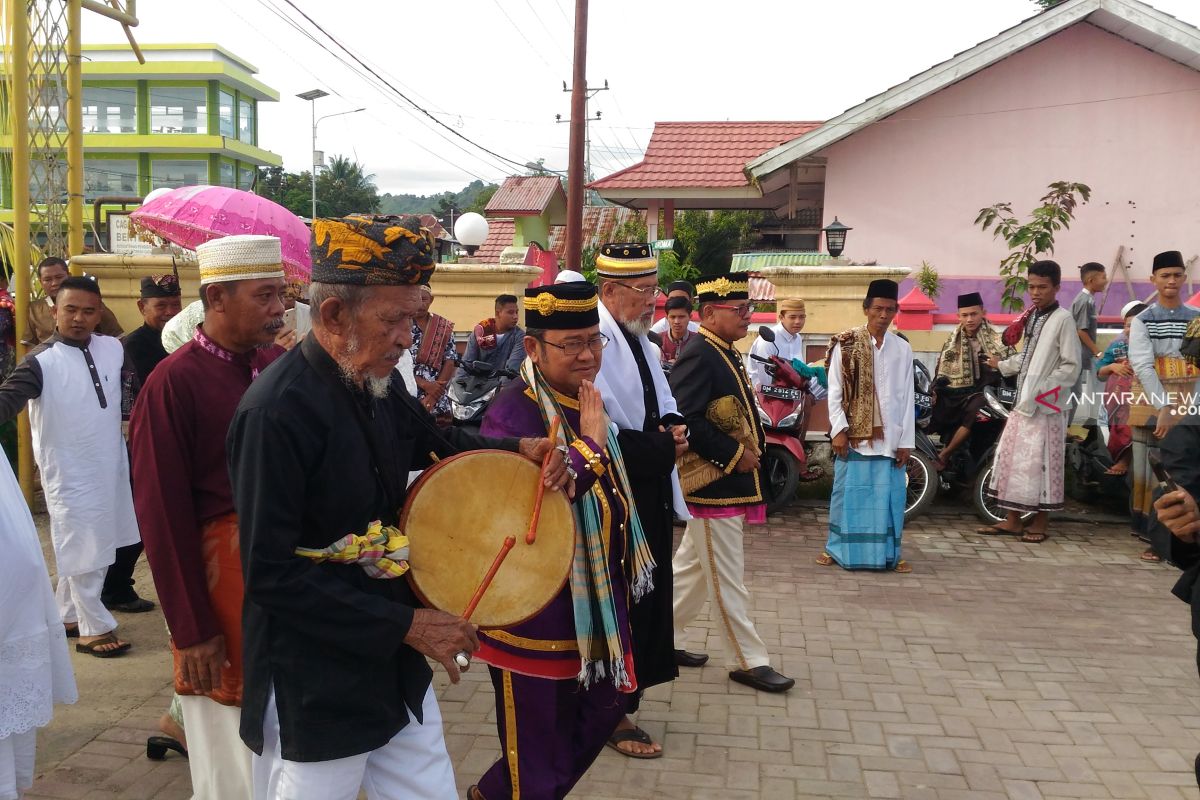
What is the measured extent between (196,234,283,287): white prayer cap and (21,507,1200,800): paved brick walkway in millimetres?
2108

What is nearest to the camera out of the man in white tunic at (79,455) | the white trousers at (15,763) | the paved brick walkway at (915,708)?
the white trousers at (15,763)

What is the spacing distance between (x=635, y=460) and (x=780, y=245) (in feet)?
70.0

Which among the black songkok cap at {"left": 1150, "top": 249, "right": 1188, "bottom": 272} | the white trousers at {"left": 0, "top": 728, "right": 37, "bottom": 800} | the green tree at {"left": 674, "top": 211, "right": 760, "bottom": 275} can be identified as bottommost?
the white trousers at {"left": 0, "top": 728, "right": 37, "bottom": 800}

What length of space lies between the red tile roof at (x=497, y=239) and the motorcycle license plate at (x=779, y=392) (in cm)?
1880

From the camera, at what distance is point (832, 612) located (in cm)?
623

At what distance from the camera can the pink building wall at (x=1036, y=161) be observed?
13.7 metres

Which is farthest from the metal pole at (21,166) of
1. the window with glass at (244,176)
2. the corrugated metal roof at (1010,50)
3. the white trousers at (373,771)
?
the window with glass at (244,176)

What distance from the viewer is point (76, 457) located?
5.32 m

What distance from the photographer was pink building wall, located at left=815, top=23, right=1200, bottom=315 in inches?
540

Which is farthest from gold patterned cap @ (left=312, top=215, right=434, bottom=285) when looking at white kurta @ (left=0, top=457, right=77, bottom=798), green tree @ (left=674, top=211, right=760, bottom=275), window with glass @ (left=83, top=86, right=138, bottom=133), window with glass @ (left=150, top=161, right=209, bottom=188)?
window with glass @ (left=83, top=86, right=138, bottom=133)

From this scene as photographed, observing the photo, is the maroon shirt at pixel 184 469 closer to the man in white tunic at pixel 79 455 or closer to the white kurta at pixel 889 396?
the man in white tunic at pixel 79 455

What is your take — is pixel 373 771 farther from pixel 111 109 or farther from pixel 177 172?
pixel 111 109

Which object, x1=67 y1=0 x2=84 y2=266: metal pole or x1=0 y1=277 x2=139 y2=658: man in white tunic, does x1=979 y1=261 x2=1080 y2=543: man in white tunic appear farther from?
x1=67 y1=0 x2=84 y2=266: metal pole

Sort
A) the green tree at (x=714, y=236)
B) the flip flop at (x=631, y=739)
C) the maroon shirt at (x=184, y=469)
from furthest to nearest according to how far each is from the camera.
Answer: the green tree at (x=714, y=236)
the flip flop at (x=631, y=739)
the maroon shirt at (x=184, y=469)
